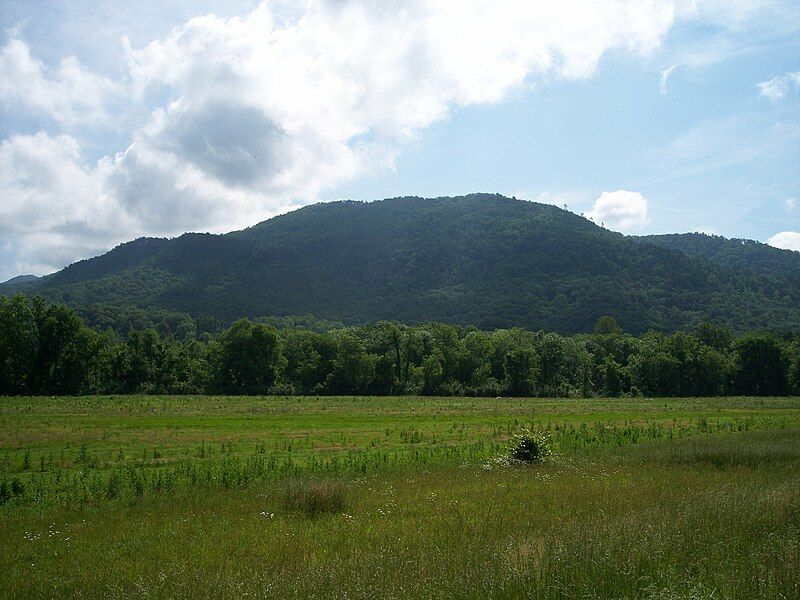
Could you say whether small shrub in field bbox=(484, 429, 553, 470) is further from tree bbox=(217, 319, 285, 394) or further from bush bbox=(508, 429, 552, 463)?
tree bbox=(217, 319, 285, 394)

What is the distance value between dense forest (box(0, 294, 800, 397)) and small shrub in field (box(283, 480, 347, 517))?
287 feet

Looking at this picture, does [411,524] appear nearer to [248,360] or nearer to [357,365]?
[357,365]

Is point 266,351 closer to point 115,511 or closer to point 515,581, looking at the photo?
point 115,511

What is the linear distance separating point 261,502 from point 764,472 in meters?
13.7

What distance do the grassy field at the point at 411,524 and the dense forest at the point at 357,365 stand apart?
71602 millimetres

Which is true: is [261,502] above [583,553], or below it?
below

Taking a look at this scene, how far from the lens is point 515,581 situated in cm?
654

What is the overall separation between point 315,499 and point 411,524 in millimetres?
3000

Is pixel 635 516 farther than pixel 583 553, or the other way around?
pixel 635 516

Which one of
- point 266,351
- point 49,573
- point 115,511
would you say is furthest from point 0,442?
point 266,351

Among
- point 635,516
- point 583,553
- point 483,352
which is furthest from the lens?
point 483,352

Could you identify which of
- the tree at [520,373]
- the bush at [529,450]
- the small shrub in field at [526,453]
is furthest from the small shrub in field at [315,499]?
the tree at [520,373]

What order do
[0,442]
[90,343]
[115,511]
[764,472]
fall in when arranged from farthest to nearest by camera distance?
[90,343] → [0,442] → [764,472] → [115,511]

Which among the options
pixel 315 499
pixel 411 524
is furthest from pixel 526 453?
pixel 411 524
